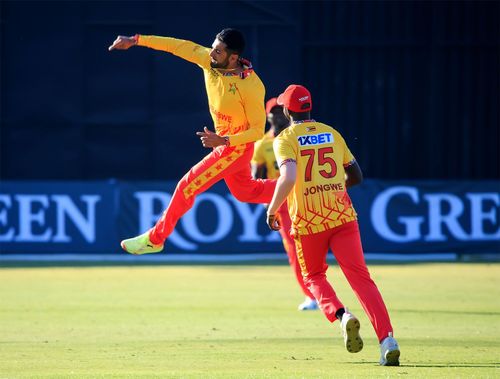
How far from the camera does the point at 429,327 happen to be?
1245 cm

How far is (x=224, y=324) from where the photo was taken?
1277cm

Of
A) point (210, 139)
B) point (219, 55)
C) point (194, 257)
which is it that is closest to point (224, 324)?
point (210, 139)

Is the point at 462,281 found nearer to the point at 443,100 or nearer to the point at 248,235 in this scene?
the point at 248,235

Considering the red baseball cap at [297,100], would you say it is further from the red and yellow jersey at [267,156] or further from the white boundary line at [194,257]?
the white boundary line at [194,257]

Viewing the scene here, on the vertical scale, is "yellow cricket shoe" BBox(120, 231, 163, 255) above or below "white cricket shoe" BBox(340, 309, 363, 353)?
above

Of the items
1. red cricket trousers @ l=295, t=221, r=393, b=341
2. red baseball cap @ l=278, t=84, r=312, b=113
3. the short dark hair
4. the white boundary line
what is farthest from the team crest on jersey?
the white boundary line

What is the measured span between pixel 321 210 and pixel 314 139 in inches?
23.0

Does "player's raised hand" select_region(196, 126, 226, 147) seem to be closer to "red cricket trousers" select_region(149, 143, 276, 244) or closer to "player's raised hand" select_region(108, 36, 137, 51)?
"red cricket trousers" select_region(149, 143, 276, 244)

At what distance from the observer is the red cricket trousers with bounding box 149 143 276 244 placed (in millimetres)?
11133

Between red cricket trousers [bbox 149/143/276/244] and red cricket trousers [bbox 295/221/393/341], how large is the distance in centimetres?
174

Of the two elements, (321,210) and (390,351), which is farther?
(321,210)

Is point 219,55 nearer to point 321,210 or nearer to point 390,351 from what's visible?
point 321,210

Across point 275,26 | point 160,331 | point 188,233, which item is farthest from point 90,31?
point 160,331

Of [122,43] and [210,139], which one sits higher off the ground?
[122,43]
